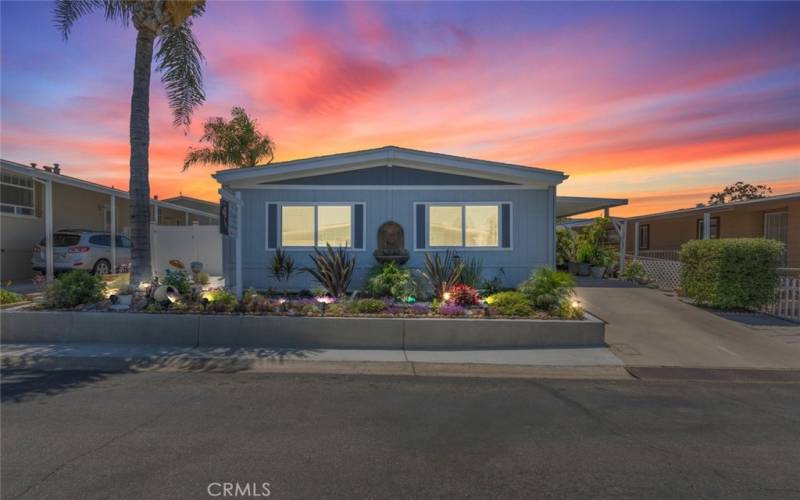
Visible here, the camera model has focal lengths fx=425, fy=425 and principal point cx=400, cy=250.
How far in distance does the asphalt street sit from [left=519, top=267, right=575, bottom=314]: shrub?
2495 millimetres

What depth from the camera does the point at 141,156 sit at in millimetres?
9250

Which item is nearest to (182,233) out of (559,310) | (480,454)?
(559,310)

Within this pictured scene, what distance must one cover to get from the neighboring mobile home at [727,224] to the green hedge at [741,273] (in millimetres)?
3022

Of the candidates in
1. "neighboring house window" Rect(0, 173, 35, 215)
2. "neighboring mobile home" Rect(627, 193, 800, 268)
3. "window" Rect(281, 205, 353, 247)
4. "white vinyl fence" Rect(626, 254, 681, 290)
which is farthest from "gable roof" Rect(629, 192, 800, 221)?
"neighboring house window" Rect(0, 173, 35, 215)

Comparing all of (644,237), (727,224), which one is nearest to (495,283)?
(727,224)

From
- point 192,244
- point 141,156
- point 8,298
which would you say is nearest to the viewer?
point 8,298

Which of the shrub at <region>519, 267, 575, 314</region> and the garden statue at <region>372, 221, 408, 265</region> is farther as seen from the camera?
the garden statue at <region>372, 221, 408, 265</region>

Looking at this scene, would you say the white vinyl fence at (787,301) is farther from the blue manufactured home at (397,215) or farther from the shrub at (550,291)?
the shrub at (550,291)

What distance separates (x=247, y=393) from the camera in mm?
5004

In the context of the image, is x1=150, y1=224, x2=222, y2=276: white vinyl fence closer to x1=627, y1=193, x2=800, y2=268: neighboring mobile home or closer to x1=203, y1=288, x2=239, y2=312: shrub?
x1=203, y1=288, x2=239, y2=312: shrub

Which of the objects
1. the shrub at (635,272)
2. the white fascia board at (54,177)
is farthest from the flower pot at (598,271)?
the white fascia board at (54,177)

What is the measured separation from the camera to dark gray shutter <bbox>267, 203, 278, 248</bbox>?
37.4ft

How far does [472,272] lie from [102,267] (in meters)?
12.6

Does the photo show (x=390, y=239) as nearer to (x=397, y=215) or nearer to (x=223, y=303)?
(x=397, y=215)
